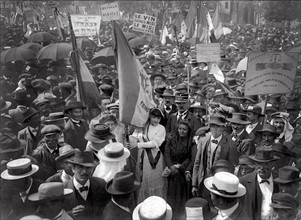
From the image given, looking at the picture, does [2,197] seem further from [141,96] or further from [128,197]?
[141,96]

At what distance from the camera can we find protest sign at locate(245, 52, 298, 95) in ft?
19.2

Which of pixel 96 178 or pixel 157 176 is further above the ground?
pixel 96 178

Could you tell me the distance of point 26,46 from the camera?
44.2ft

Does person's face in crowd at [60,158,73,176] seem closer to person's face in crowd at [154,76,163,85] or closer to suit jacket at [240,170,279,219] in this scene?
suit jacket at [240,170,279,219]

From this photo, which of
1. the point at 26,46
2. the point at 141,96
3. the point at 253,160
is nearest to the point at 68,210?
the point at 141,96

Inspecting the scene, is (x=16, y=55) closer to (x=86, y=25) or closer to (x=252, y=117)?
(x=86, y=25)

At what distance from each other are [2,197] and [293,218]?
3.25 metres

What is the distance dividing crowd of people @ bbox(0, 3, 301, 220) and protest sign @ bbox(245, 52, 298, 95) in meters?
0.38

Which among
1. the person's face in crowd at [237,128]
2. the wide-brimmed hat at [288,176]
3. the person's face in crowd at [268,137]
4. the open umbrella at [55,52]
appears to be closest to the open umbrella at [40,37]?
the open umbrella at [55,52]

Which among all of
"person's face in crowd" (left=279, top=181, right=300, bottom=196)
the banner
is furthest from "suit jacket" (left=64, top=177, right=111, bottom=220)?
the banner

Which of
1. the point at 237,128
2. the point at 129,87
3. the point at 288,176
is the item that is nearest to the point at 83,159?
the point at 129,87

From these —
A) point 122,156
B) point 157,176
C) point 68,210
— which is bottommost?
point 157,176

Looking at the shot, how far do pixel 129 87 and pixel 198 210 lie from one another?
2.36 m

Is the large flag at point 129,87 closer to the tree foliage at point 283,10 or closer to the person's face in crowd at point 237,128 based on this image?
the person's face in crowd at point 237,128
